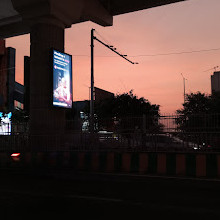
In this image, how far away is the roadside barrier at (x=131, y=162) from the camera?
10070 mm

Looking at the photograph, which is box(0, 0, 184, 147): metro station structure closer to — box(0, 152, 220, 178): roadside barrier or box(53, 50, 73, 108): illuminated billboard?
box(53, 50, 73, 108): illuminated billboard

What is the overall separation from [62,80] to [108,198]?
11191 mm

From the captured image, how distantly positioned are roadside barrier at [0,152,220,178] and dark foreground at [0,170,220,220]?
25.0 inches

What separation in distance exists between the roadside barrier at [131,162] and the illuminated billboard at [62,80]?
4.10 m

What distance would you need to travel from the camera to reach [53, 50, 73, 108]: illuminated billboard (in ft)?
53.8

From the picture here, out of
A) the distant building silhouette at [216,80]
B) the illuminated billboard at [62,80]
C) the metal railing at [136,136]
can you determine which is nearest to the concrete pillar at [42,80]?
the illuminated billboard at [62,80]

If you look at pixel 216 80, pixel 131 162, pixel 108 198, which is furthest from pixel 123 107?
pixel 216 80

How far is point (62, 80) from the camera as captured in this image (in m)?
17.3

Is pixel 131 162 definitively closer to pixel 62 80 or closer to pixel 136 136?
pixel 136 136

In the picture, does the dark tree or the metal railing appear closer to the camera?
the metal railing

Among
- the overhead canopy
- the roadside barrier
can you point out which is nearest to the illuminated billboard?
the overhead canopy

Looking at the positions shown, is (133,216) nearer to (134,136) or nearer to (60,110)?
(134,136)

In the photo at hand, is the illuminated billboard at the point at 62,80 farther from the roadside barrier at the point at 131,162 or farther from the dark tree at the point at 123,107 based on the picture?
the dark tree at the point at 123,107

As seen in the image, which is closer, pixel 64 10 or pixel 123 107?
pixel 64 10
